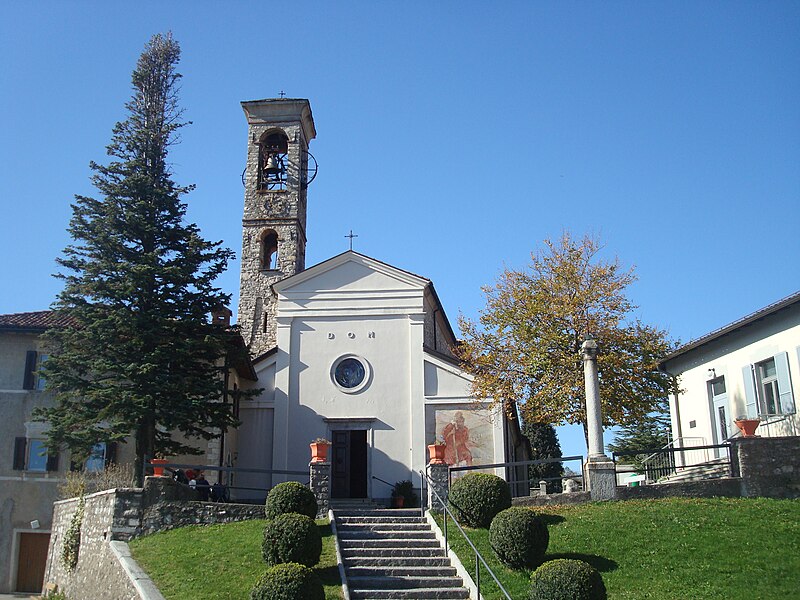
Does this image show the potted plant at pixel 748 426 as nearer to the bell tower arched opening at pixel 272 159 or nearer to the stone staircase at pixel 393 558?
the stone staircase at pixel 393 558

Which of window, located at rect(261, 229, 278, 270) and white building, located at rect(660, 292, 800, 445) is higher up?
window, located at rect(261, 229, 278, 270)

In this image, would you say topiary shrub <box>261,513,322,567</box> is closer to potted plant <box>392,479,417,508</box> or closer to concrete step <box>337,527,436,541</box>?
concrete step <box>337,527,436,541</box>

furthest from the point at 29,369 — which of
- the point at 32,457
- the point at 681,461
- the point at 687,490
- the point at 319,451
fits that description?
the point at 681,461

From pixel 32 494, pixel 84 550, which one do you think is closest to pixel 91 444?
pixel 84 550

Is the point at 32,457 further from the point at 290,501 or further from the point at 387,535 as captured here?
the point at 387,535

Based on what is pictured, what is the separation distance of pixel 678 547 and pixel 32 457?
1935 cm

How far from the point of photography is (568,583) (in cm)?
1244

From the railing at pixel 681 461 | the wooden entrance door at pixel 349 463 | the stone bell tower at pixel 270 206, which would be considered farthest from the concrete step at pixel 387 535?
the stone bell tower at pixel 270 206

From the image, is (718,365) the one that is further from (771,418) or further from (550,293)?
(550,293)

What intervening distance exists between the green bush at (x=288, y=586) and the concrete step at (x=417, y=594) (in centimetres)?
149

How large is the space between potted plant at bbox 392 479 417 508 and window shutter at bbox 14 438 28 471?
11.5m

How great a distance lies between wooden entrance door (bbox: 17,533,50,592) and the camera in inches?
952

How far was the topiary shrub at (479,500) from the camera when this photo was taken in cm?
1811

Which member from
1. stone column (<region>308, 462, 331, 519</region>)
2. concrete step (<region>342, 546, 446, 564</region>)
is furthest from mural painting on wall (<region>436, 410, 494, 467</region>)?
concrete step (<region>342, 546, 446, 564</region>)
